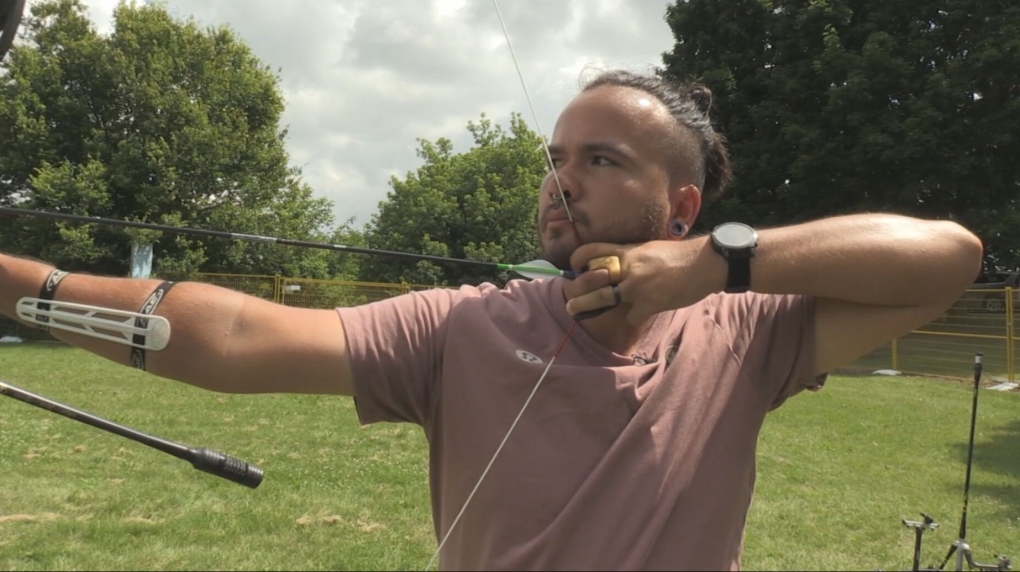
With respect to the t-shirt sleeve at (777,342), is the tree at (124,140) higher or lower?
higher

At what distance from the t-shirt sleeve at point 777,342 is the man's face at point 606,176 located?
0.75ft

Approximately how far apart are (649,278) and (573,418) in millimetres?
249

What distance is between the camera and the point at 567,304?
4.31 ft

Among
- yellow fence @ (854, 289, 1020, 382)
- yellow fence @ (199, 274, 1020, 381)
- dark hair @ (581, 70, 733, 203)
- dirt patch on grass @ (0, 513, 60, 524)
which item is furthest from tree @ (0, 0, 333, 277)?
dark hair @ (581, 70, 733, 203)

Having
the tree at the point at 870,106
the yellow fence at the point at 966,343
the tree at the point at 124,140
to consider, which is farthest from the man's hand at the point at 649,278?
the tree at the point at 124,140

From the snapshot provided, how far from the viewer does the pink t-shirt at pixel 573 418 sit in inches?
46.4

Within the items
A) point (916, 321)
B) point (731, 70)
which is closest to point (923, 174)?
point (731, 70)

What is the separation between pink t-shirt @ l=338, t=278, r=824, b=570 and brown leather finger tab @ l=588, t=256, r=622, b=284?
114 mm

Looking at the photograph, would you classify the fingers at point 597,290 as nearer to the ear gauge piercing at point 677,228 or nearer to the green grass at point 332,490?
the ear gauge piercing at point 677,228

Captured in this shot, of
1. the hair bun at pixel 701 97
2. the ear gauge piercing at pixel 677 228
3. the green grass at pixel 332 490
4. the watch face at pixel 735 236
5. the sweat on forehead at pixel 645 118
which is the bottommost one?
the green grass at pixel 332 490

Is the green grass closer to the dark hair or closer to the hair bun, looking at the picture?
the dark hair

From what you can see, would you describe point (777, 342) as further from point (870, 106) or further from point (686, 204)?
point (870, 106)

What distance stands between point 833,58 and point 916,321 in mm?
14615

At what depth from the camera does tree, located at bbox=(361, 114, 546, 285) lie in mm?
25859
